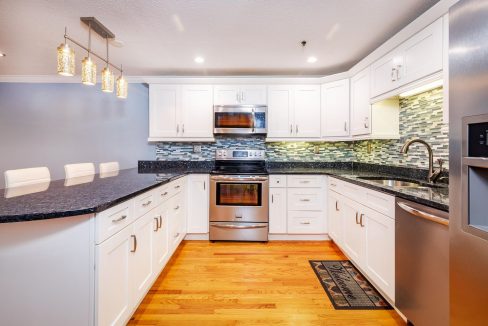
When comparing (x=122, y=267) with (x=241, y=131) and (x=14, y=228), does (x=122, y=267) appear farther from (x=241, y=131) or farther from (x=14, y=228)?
(x=241, y=131)

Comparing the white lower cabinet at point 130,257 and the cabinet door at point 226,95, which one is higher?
the cabinet door at point 226,95

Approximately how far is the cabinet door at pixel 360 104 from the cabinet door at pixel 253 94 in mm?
1168

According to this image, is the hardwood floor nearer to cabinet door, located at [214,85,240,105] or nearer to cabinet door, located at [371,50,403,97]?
cabinet door, located at [371,50,403,97]

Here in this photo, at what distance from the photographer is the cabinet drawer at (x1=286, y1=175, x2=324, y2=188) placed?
324 cm

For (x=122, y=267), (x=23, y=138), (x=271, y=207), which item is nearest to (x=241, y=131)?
(x=271, y=207)

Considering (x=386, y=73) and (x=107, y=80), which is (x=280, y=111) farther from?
(x=107, y=80)

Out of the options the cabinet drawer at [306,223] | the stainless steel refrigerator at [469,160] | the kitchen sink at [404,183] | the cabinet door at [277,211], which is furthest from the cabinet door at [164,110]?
the stainless steel refrigerator at [469,160]

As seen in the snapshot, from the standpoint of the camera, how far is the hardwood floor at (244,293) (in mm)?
1762

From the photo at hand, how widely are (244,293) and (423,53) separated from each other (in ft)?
7.74

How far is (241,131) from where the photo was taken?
11.3 ft

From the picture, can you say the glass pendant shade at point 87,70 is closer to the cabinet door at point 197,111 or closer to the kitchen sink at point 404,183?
the cabinet door at point 197,111

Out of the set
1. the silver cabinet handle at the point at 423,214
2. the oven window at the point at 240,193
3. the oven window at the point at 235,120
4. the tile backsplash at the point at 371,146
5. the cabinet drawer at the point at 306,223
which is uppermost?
the oven window at the point at 235,120

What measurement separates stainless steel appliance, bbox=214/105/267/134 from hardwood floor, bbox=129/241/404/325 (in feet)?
5.14

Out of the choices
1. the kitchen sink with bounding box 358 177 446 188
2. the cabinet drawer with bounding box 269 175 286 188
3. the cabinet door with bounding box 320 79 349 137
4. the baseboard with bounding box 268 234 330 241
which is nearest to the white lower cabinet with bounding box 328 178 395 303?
the kitchen sink with bounding box 358 177 446 188
